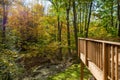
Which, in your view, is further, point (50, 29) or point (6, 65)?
point (50, 29)

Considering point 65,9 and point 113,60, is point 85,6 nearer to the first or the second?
point 65,9

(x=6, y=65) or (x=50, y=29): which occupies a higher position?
(x=50, y=29)

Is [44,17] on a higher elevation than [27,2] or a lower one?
lower

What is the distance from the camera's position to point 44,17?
19.8 meters

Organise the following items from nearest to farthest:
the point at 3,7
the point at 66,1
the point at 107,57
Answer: the point at 107,57 < the point at 3,7 < the point at 66,1

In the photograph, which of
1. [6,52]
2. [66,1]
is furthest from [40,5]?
[6,52]

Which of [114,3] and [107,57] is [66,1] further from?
[107,57]

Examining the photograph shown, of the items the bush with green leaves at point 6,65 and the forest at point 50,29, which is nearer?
the bush with green leaves at point 6,65

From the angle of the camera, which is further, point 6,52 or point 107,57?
point 6,52

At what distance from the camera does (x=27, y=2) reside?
65.5ft

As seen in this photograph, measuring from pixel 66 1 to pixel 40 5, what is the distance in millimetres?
5809

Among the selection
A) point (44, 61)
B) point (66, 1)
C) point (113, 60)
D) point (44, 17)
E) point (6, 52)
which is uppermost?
point (66, 1)

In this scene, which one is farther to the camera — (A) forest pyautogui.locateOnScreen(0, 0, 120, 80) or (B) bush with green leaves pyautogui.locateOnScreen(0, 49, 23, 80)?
(A) forest pyautogui.locateOnScreen(0, 0, 120, 80)

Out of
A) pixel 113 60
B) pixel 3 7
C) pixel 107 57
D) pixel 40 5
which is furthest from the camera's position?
pixel 40 5
